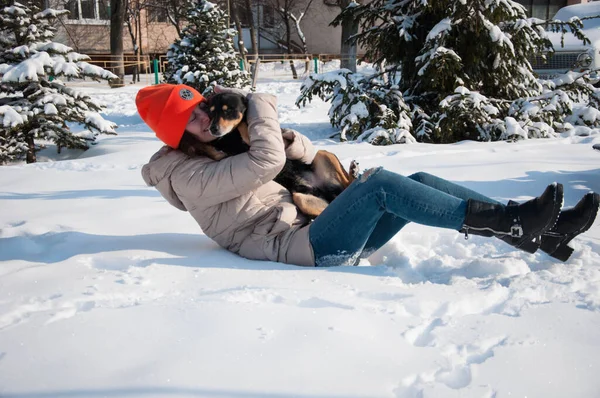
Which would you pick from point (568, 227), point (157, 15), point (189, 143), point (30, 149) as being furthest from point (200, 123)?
point (157, 15)

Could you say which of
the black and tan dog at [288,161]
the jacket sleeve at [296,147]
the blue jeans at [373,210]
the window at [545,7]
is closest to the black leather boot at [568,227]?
the blue jeans at [373,210]

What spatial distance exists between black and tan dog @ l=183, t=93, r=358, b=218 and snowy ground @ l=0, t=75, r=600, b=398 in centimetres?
45

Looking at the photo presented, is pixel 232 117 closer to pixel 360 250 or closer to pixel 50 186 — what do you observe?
pixel 360 250

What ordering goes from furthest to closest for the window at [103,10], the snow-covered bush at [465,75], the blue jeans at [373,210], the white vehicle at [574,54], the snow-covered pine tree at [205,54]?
the window at [103,10], the snow-covered pine tree at [205,54], the white vehicle at [574,54], the snow-covered bush at [465,75], the blue jeans at [373,210]

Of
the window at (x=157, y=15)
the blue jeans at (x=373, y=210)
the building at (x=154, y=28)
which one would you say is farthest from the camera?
the window at (x=157, y=15)

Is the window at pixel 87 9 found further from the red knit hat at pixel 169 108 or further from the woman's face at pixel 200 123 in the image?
the woman's face at pixel 200 123

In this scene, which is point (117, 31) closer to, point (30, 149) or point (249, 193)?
point (30, 149)

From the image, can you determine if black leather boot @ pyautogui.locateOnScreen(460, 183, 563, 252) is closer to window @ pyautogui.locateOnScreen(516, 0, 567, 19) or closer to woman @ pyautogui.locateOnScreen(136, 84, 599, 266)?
woman @ pyautogui.locateOnScreen(136, 84, 599, 266)

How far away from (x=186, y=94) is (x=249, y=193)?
1.92 feet

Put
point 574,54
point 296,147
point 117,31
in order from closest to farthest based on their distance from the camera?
point 296,147 → point 574,54 → point 117,31

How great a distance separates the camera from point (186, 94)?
254 centimetres

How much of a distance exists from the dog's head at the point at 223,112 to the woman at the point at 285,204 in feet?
0.21

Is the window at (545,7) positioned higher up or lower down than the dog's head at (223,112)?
higher up

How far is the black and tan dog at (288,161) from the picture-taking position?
8.18 ft
